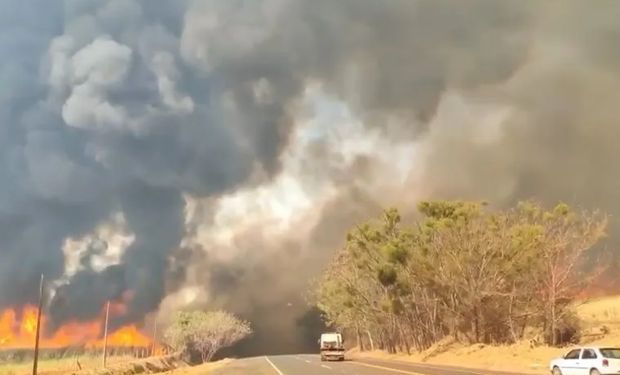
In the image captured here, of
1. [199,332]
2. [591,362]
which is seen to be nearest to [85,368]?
[591,362]

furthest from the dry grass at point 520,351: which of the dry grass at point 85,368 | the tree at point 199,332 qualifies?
the tree at point 199,332

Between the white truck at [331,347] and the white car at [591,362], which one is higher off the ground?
the white truck at [331,347]

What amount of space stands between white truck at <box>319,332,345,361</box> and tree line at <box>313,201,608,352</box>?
9015mm

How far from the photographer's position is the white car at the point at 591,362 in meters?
33.2

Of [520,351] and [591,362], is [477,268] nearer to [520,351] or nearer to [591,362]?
[520,351]

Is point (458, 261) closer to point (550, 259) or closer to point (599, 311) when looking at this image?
point (550, 259)

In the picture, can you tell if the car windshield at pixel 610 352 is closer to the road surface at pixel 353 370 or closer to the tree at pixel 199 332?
the road surface at pixel 353 370

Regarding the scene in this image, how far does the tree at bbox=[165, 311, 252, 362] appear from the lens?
144375 millimetres

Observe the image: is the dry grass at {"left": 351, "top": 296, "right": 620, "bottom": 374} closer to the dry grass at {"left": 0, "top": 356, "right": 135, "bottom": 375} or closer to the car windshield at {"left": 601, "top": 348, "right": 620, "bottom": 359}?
the car windshield at {"left": 601, "top": 348, "right": 620, "bottom": 359}

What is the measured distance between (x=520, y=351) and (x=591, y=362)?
23.2 meters

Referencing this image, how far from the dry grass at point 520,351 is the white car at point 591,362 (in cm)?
646

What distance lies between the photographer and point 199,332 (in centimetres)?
14650

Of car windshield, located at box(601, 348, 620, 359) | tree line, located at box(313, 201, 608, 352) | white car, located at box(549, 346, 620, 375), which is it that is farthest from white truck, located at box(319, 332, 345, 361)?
car windshield, located at box(601, 348, 620, 359)

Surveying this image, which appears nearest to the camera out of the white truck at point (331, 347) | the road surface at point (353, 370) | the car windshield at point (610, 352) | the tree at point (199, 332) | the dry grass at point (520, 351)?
the car windshield at point (610, 352)
